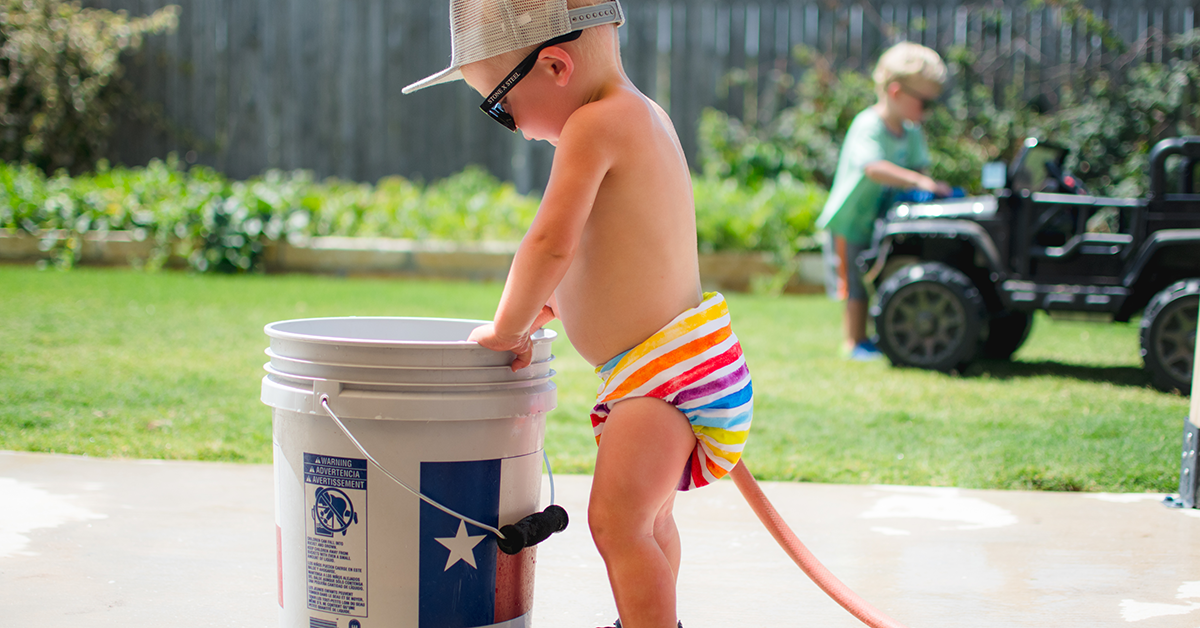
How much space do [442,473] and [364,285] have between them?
6.08 metres

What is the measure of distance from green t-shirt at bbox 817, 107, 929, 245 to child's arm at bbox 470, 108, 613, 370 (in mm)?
3781

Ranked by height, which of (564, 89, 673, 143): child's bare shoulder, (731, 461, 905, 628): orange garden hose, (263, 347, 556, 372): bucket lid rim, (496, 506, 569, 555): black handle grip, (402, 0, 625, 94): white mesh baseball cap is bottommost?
(731, 461, 905, 628): orange garden hose

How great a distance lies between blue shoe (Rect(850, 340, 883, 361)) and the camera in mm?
5199

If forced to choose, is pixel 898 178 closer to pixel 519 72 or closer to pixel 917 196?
pixel 917 196

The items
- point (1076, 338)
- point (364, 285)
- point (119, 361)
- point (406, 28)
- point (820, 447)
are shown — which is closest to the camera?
point (820, 447)

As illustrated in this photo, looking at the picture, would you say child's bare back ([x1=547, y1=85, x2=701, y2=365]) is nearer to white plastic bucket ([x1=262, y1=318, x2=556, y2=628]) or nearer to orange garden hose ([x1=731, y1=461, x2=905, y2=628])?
→ white plastic bucket ([x1=262, y1=318, x2=556, y2=628])

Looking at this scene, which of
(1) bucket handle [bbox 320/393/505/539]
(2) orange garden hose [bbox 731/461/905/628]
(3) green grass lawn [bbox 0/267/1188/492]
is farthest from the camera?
(3) green grass lawn [bbox 0/267/1188/492]

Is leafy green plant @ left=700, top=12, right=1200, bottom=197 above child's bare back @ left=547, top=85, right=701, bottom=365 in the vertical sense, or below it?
above

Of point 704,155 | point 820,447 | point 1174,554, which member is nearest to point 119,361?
point 820,447

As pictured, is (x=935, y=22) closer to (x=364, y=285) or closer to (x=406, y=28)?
(x=406, y=28)

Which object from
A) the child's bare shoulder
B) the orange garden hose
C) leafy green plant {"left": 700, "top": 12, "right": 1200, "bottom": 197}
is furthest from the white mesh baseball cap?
leafy green plant {"left": 700, "top": 12, "right": 1200, "bottom": 197}

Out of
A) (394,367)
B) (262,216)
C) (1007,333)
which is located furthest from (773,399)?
(262,216)

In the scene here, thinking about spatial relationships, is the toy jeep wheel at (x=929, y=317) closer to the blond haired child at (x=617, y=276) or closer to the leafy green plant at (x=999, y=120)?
the blond haired child at (x=617, y=276)

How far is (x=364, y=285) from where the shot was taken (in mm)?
7469
